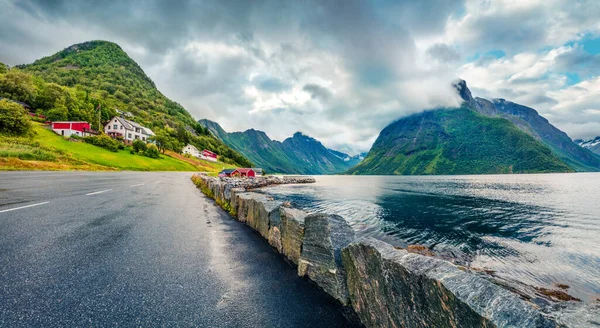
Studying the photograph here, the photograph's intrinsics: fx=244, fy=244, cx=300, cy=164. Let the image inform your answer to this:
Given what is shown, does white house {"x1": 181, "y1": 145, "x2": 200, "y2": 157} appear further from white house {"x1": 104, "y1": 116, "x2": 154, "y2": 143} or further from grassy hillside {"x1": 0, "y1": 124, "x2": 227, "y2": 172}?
grassy hillside {"x1": 0, "y1": 124, "x2": 227, "y2": 172}

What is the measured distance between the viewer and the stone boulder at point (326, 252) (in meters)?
4.39

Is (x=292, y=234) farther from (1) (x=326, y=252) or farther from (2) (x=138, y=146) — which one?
(2) (x=138, y=146)

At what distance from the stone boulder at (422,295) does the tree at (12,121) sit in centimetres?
7171

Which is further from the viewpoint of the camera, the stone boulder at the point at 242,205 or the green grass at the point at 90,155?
the green grass at the point at 90,155

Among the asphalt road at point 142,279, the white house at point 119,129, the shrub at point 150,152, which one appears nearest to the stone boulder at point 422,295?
the asphalt road at point 142,279

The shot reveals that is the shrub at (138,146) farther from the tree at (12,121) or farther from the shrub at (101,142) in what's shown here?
the tree at (12,121)

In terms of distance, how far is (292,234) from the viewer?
5977 millimetres

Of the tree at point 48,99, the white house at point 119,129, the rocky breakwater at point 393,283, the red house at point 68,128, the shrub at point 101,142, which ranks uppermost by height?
the tree at point 48,99

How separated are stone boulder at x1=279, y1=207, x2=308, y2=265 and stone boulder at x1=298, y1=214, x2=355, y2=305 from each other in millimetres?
291

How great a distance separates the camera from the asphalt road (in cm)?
322

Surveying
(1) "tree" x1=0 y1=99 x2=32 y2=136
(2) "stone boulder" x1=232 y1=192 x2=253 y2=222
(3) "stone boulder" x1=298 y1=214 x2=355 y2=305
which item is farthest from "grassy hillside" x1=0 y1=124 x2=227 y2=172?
(3) "stone boulder" x1=298 y1=214 x2=355 y2=305

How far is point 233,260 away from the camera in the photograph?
224 inches

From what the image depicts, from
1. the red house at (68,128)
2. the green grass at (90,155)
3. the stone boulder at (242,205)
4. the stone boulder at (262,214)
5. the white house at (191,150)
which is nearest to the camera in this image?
the stone boulder at (262,214)

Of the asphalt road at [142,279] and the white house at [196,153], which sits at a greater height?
the white house at [196,153]
